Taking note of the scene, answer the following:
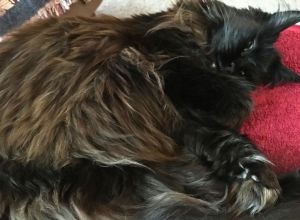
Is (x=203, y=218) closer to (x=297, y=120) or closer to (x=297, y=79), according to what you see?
(x=297, y=120)

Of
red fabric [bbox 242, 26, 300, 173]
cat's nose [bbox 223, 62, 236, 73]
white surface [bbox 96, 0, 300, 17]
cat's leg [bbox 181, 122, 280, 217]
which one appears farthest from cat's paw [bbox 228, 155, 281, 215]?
white surface [bbox 96, 0, 300, 17]

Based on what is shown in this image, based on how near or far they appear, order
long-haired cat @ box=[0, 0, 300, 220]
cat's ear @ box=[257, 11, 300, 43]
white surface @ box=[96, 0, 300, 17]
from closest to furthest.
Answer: long-haired cat @ box=[0, 0, 300, 220]
cat's ear @ box=[257, 11, 300, 43]
white surface @ box=[96, 0, 300, 17]

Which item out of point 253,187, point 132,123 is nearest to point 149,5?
point 132,123

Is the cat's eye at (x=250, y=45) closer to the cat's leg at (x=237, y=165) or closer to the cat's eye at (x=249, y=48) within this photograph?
the cat's eye at (x=249, y=48)

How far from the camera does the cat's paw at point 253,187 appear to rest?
121 cm

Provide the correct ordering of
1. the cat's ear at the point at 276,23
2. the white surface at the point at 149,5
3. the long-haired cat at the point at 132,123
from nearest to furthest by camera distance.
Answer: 1. the long-haired cat at the point at 132,123
2. the cat's ear at the point at 276,23
3. the white surface at the point at 149,5

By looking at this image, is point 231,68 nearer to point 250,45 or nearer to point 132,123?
point 250,45

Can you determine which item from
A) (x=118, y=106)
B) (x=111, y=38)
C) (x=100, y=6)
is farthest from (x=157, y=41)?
(x=100, y=6)

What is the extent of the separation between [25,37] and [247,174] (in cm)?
64

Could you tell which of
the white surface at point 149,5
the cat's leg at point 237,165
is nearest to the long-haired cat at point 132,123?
the cat's leg at point 237,165

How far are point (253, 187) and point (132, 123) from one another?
31 centimetres

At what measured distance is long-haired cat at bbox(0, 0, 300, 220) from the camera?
3.84ft

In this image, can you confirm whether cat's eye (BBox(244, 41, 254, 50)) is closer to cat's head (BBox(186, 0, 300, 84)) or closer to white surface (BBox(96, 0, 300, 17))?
cat's head (BBox(186, 0, 300, 84))

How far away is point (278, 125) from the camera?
4.90ft
